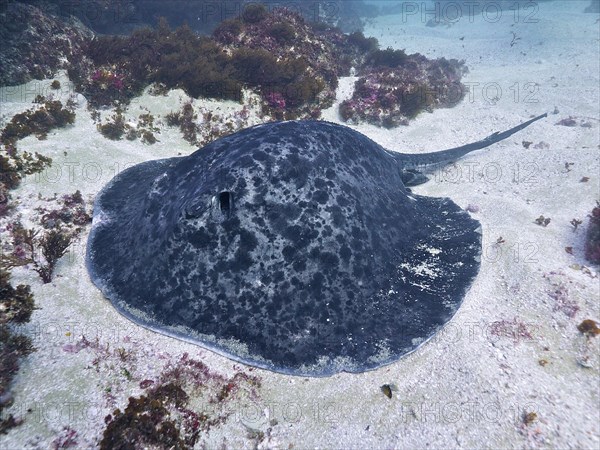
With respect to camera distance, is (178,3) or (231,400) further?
(178,3)

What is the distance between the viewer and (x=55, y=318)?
424cm

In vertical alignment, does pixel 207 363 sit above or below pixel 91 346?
below

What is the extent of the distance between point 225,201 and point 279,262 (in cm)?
100

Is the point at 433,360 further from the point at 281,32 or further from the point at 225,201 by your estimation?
the point at 281,32

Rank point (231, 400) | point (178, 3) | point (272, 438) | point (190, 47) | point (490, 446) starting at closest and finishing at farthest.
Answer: point (490, 446) → point (272, 438) → point (231, 400) → point (190, 47) → point (178, 3)

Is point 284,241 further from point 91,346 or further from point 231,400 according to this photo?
point 91,346

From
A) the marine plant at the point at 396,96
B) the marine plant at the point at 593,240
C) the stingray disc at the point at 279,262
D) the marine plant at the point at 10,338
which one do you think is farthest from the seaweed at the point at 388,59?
the marine plant at the point at 10,338

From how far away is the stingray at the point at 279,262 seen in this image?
141 inches

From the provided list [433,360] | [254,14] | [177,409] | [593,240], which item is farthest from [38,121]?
[593,240]

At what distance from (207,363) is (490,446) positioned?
3050mm

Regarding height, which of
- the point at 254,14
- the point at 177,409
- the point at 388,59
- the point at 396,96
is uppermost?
the point at 254,14

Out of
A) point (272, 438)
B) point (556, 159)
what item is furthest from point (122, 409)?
point (556, 159)

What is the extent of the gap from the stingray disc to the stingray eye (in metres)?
0.01

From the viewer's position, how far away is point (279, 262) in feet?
12.6
